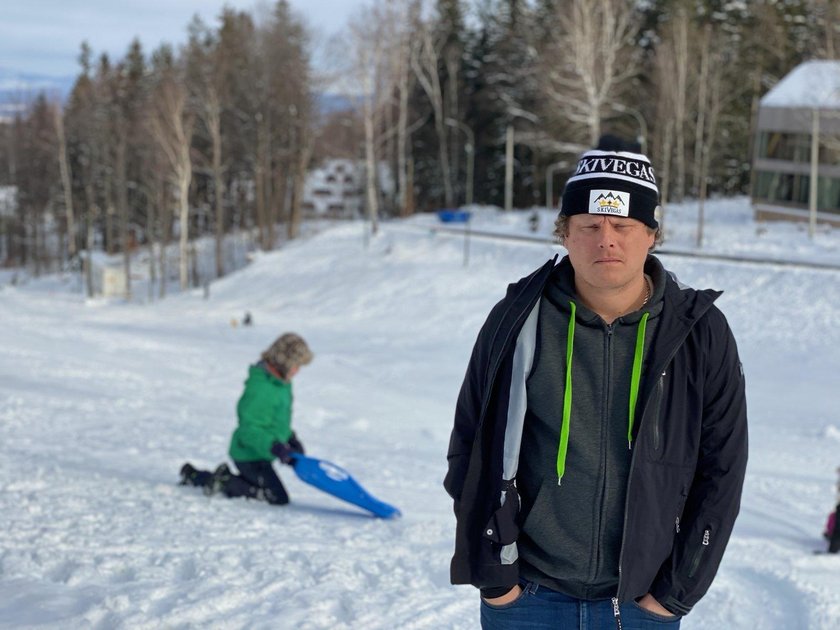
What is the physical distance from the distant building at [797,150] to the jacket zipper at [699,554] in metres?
38.2

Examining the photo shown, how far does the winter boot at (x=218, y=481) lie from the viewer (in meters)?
7.72

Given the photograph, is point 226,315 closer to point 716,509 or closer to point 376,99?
point 376,99

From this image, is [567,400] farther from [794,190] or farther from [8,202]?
[8,202]

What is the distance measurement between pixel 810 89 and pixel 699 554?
40.9 meters

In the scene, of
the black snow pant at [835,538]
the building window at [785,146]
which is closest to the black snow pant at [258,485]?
the black snow pant at [835,538]

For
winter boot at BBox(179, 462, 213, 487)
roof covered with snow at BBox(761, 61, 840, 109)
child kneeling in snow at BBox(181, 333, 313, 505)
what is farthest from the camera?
roof covered with snow at BBox(761, 61, 840, 109)

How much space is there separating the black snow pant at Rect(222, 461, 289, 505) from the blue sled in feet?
0.85

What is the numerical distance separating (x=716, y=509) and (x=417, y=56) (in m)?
46.9

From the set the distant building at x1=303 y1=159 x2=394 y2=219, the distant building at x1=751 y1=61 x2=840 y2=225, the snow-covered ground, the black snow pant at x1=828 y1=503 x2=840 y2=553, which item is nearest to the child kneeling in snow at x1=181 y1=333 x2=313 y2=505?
the snow-covered ground

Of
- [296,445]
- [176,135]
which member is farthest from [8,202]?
[296,445]

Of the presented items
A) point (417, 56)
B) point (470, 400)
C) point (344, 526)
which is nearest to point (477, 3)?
point (417, 56)

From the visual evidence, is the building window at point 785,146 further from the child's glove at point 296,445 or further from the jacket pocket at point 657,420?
the jacket pocket at point 657,420

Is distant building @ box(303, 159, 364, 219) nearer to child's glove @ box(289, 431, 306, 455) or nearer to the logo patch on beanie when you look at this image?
child's glove @ box(289, 431, 306, 455)

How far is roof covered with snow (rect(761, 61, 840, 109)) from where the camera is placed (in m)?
36.3
